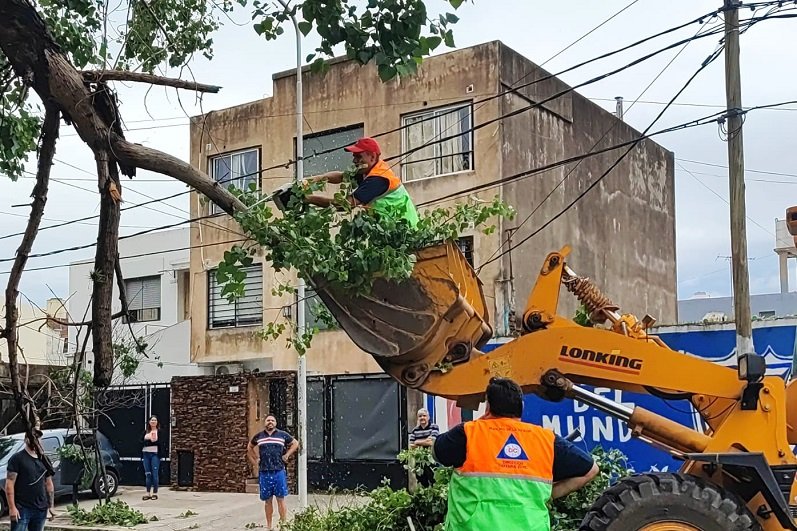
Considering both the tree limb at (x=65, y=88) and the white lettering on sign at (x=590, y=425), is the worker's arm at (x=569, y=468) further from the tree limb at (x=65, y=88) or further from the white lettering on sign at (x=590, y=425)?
the white lettering on sign at (x=590, y=425)

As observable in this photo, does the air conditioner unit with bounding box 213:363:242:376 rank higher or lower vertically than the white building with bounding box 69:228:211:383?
lower

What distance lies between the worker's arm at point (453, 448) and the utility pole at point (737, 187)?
7587 millimetres

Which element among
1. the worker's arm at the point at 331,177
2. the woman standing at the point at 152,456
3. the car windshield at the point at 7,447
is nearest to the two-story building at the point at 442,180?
the woman standing at the point at 152,456

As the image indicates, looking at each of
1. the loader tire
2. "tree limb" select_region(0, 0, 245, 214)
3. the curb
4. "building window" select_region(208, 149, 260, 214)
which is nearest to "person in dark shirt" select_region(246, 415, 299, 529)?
the curb

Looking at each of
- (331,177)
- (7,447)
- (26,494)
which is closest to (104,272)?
(331,177)

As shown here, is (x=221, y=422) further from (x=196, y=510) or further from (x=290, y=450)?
(x=290, y=450)

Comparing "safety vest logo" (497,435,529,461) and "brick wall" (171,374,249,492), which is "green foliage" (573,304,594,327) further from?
"brick wall" (171,374,249,492)

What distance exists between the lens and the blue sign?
39.0 feet

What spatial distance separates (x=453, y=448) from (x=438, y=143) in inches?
638

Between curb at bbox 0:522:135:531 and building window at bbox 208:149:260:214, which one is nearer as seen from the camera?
curb at bbox 0:522:135:531

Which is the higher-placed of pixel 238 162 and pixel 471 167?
pixel 238 162

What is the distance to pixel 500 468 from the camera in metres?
4.62

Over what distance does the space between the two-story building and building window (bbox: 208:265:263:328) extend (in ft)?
0.14

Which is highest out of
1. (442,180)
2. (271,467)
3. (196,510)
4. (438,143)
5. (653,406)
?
(438,143)
